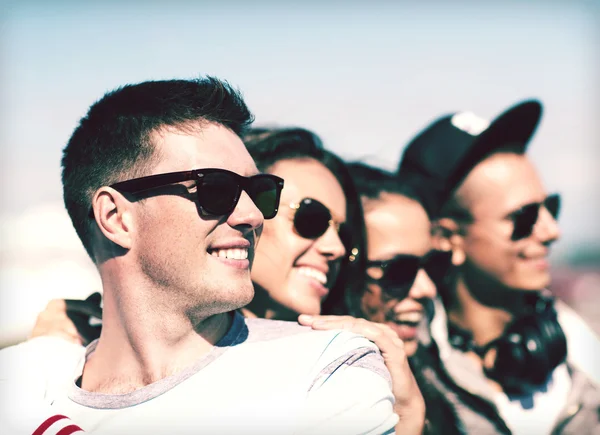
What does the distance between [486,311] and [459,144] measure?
1.19 m

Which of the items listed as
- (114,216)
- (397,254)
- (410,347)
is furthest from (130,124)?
(410,347)

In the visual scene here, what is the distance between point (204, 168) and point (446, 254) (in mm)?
2331

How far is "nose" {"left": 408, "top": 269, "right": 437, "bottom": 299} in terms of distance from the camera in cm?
381

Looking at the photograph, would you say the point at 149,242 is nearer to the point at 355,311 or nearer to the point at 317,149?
the point at 317,149

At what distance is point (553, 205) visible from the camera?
4.63 meters

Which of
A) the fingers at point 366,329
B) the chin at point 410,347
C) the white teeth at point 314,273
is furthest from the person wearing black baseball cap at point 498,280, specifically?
the fingers at point 366,329

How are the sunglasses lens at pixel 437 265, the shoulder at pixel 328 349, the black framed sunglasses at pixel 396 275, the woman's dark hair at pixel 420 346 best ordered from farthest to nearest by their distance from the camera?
the sunglasses lens at pixel 437 265 → the black framed sunglasses at pixel 396 275 → the woman's dark hair at pixel 420 346 → the shoulder at pixel 328 349

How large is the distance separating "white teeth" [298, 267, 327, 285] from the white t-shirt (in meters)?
0.66

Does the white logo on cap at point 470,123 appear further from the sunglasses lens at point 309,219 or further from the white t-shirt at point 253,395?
the white t-shirt at point 253,395

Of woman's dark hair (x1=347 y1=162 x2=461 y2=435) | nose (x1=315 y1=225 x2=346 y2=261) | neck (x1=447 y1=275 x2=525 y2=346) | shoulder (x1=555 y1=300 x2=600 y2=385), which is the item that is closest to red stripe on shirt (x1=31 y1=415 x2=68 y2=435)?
nose (x1=315 y1=225 x2=346 y2=261)

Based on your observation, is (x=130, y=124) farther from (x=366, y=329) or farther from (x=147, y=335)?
(x=366, y=329)

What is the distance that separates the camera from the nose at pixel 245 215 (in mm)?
2426

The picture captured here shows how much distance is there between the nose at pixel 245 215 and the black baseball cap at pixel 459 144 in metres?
2.15

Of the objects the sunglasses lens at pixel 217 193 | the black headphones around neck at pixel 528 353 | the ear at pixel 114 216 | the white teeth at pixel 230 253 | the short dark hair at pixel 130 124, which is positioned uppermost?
the short dark hair at pixel 130 124
